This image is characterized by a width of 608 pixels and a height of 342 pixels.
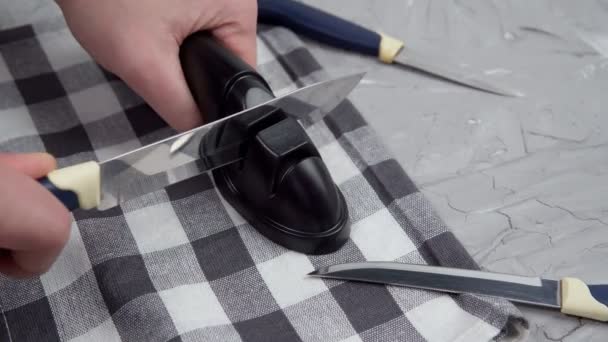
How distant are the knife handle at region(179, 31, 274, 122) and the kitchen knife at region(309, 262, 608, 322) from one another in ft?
0.53

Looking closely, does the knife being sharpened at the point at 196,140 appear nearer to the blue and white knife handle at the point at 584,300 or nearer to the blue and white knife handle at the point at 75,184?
the blue and white knife handle at the point at 75,184

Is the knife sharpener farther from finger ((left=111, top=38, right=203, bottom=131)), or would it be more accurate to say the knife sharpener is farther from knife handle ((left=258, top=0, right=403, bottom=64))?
knife handle ((left=258, top=0, right=403, bottom=64))

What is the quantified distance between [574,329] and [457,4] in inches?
18.0

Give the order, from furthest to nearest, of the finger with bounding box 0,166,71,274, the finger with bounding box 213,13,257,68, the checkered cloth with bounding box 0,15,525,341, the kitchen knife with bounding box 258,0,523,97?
the kitchen knife with bounding box 258,0,523,97 < the finger with bounding box 213,13,257,68 < the checkered cloth with bounding box 0,15,525,341 < the finger with bounding box 0,166,71,274

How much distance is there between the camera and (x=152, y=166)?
0.52 meters

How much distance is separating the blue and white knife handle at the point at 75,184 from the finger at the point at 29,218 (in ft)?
0.04

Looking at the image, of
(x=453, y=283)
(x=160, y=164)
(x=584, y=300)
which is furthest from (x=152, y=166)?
(x=584, y=300)

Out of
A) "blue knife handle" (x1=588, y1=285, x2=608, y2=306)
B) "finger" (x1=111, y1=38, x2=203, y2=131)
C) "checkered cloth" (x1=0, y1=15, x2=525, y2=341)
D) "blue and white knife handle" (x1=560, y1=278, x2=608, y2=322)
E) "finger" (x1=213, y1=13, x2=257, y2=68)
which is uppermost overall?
"finger" (x1=213, y1=13, x2=257, y2=68)

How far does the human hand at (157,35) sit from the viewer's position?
23.8 inches

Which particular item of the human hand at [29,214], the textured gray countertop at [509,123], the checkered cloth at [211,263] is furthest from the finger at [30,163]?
the textured gray countertop at [509,123]

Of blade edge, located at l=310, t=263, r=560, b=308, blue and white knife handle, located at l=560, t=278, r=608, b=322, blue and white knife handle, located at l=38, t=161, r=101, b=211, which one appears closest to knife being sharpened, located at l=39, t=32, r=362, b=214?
blue and white knife handle, located at l=38, t=161, r=101, b=211

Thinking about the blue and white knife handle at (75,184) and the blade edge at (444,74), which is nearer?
the blue and white knife handle at (75,184)

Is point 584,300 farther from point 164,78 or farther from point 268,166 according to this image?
point 164,78

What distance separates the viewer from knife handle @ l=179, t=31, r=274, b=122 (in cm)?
57
